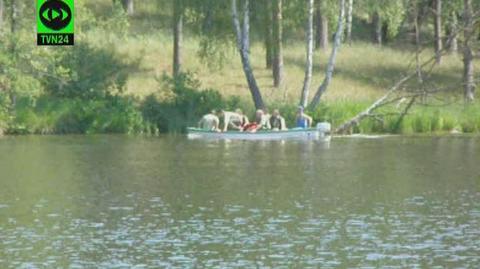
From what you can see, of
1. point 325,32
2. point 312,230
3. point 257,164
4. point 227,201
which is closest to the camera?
point 312,230

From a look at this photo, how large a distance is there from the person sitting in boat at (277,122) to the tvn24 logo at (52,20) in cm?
821

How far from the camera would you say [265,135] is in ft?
168

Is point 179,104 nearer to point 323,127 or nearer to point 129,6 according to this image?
point 323,127

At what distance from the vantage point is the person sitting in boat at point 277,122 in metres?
51.3

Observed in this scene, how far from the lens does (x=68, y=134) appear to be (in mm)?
52594

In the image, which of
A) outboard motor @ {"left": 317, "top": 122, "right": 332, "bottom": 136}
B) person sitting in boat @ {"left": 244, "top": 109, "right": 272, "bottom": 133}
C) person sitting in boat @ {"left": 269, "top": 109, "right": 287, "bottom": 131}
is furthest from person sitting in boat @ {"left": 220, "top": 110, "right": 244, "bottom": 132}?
outboard motor @ {"left": 317, "top": 122, "right": 332, "bottom": 136}

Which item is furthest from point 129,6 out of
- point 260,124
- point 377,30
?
point 260,124

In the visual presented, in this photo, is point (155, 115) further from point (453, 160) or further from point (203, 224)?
point (203, 224)

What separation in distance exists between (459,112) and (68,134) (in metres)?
14.8

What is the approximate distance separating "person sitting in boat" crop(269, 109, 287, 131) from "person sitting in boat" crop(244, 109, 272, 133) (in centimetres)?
15

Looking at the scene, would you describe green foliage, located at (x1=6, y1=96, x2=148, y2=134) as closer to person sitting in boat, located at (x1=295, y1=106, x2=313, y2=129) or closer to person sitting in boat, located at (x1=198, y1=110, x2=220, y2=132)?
person sitting in boat, located at (x1=198, y1=110, x2=220, y2=132)

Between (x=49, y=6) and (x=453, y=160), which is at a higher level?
(x=49, y=6)

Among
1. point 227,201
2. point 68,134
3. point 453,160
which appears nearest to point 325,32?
point 68,134

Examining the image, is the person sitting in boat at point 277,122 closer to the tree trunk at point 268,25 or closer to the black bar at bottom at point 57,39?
the tree trunk at point 268,25
